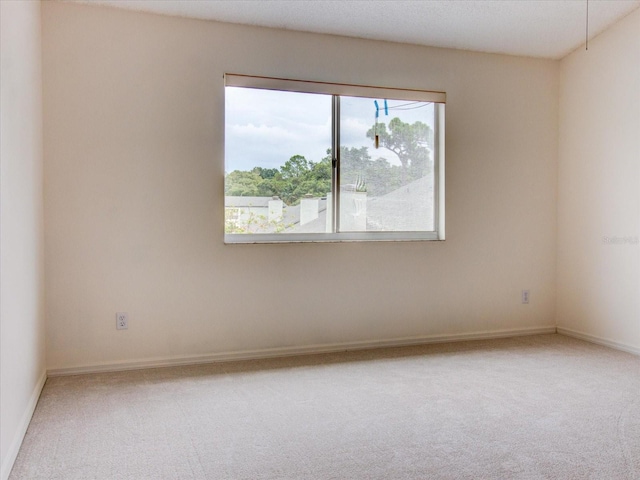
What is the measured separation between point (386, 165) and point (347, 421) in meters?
2.09

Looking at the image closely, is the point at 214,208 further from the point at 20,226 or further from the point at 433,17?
the point at 433,17

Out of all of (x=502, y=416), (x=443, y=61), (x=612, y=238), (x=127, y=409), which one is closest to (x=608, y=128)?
(x=612, y=238)

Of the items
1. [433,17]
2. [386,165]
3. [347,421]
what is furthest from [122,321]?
[433,17]

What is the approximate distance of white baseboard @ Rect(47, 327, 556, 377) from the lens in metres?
3.10

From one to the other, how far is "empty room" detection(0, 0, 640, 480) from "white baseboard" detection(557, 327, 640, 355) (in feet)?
0.05

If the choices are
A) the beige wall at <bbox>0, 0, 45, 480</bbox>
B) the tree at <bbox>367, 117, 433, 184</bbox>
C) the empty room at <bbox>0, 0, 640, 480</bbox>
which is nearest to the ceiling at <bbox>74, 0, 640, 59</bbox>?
the empty room at <bbox>0, 0, 640, 480</bbox>

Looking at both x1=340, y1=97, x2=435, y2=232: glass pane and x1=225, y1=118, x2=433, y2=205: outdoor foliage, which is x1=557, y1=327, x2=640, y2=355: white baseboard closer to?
x1=340, y1=97, x2=435, y2=232: glass pane

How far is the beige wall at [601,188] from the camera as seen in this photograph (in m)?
3.58

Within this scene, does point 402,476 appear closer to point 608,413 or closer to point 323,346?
point 608,413

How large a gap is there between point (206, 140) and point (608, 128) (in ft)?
9.61

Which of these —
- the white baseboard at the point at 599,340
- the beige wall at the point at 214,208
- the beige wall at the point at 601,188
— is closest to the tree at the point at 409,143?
the beige wall at the point at 214,208

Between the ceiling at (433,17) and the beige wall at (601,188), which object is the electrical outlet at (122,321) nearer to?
the ceiling at (433,17)

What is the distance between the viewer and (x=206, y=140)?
10.8 ft

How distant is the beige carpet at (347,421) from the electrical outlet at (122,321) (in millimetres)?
287
